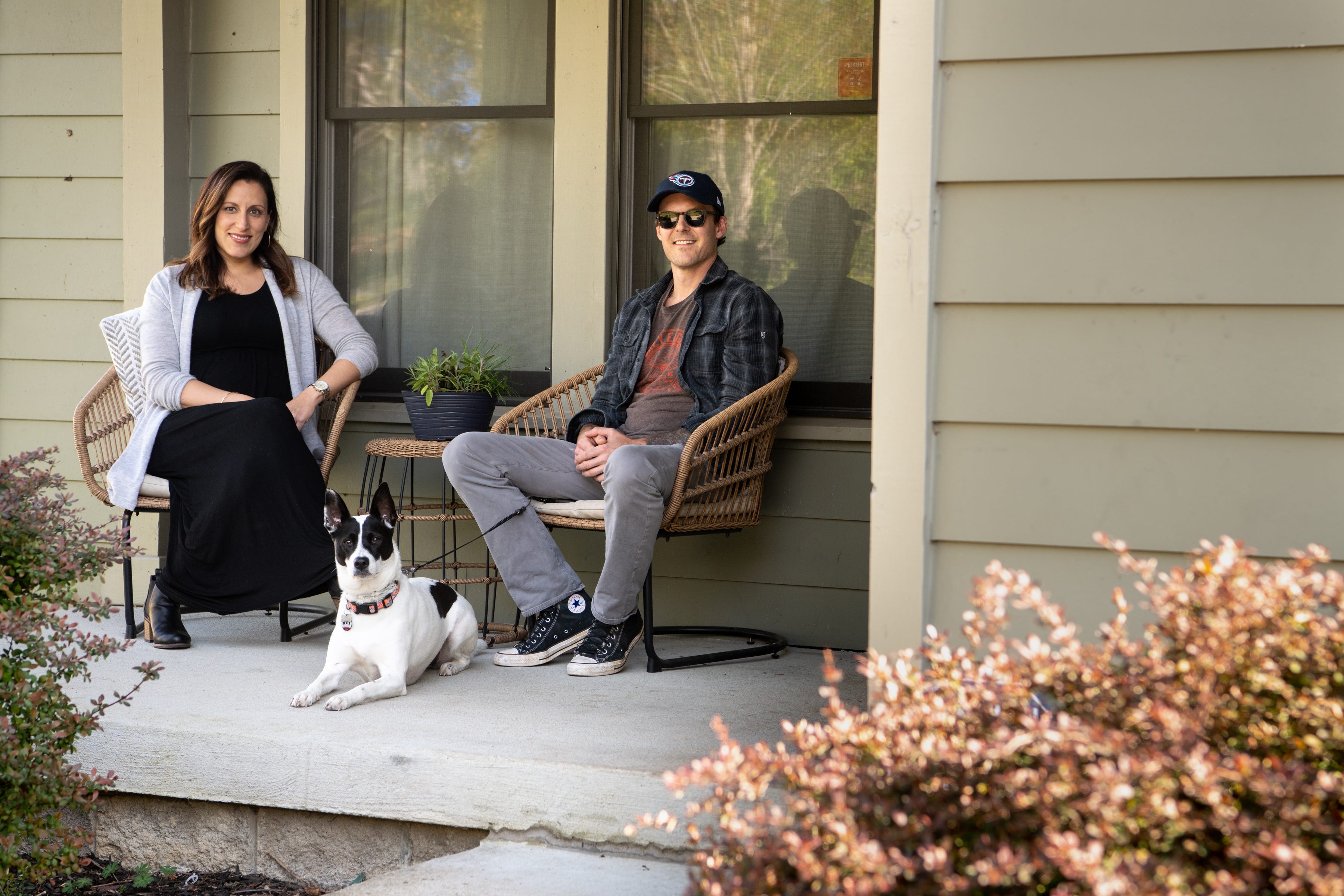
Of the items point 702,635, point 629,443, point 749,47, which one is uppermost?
point 749,47

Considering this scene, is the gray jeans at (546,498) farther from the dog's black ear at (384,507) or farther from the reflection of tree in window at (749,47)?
the reflection of tree in window at (749,47)

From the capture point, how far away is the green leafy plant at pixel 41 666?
5.89 ft

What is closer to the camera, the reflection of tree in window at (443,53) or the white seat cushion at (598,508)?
the white seat cushion at (598,508)

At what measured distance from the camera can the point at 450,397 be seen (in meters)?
3.37

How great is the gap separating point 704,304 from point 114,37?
7.19ft

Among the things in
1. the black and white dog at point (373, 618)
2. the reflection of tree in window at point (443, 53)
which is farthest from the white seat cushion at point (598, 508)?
the reflection of tree in window at point (443, 53)

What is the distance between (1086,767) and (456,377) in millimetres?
2595

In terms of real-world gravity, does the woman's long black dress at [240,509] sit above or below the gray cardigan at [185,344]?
below

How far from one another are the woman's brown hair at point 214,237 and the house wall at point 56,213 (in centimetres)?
60

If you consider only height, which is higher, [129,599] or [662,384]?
[662,384]

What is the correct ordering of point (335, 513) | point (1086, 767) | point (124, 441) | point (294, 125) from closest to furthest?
point (1086, 767) → point (335, 513) → point (124, 441) → point (294, 125)

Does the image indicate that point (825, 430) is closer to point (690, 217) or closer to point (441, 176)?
point (690, 217)

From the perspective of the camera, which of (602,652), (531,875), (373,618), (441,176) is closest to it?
(531,875)

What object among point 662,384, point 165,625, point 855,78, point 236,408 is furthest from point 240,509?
point 855,78
